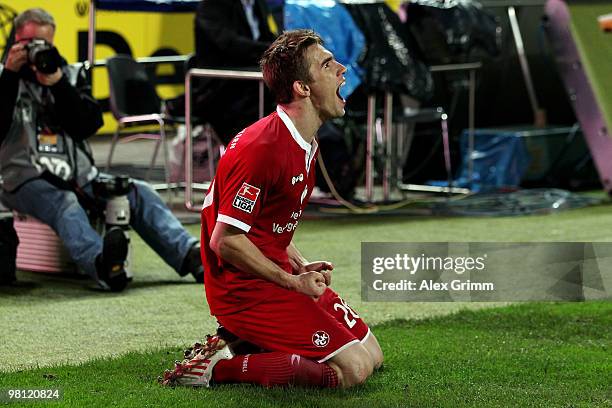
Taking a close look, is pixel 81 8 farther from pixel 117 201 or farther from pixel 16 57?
pixel 117 201

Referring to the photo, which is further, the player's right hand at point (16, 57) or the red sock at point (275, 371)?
the player's right hand at point (16, 57)

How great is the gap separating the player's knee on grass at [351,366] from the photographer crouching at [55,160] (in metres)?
2.58

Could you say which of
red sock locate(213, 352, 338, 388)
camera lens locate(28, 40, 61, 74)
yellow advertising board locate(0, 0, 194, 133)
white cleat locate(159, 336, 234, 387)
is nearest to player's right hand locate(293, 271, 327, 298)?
red sock locate(213, 352, 338, 388)

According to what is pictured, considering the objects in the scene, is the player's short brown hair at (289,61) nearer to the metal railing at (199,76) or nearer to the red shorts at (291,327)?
the red shorts at (291,327)

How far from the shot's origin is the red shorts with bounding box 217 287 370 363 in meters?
4.70

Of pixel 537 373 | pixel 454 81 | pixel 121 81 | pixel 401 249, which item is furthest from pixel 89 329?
pixel 454 81

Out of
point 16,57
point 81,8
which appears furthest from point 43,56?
point 81,8

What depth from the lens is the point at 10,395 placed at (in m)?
4.52

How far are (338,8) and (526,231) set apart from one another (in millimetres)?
2621

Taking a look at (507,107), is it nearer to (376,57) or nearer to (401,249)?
(376,57)

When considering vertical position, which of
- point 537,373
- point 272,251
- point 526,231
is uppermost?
point 272,251

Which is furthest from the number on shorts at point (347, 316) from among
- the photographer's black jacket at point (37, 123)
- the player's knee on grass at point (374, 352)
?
the photographer's black jacket at point (37, 123)

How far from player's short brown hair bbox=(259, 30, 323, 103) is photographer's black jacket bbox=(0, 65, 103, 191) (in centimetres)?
285

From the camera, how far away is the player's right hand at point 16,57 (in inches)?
282
